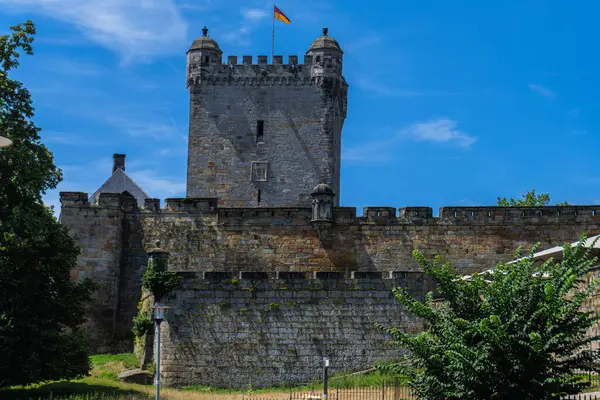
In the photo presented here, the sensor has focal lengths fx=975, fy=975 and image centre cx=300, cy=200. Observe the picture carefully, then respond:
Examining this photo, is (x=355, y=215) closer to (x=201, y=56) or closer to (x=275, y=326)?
(x=275, y=326)

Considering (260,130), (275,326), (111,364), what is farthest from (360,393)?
(260,130)

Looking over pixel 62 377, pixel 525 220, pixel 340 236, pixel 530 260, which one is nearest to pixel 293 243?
pixel 340 236

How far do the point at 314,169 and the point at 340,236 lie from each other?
7.27 m

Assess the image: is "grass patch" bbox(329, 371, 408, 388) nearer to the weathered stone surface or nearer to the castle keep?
the castle keep

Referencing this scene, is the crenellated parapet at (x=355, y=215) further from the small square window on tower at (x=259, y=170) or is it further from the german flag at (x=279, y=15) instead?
the german flag at (x=279, y=15)

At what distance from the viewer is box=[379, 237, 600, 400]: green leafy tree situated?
770 inches

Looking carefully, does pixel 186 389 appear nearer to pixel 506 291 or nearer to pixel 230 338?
pixel 230 338

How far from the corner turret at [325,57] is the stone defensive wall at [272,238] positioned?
9.69 meters

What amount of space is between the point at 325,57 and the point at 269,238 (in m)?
11.2

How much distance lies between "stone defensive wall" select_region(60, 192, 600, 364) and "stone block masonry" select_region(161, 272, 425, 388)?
4705 mm

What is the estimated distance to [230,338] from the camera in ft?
103

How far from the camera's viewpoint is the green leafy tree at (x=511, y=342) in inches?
770

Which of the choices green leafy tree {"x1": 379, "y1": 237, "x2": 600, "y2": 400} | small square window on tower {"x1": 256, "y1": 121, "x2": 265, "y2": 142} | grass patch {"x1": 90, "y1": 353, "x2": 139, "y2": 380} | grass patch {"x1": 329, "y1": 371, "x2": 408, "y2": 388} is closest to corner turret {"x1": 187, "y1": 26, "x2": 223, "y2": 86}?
small square window on tower {"x1": 256, "y1": 121, "x2": 265, "y2": 142}

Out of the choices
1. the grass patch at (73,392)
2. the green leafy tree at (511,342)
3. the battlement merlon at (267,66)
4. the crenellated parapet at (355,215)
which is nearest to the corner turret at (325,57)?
the battlement merlon at (267,66)
